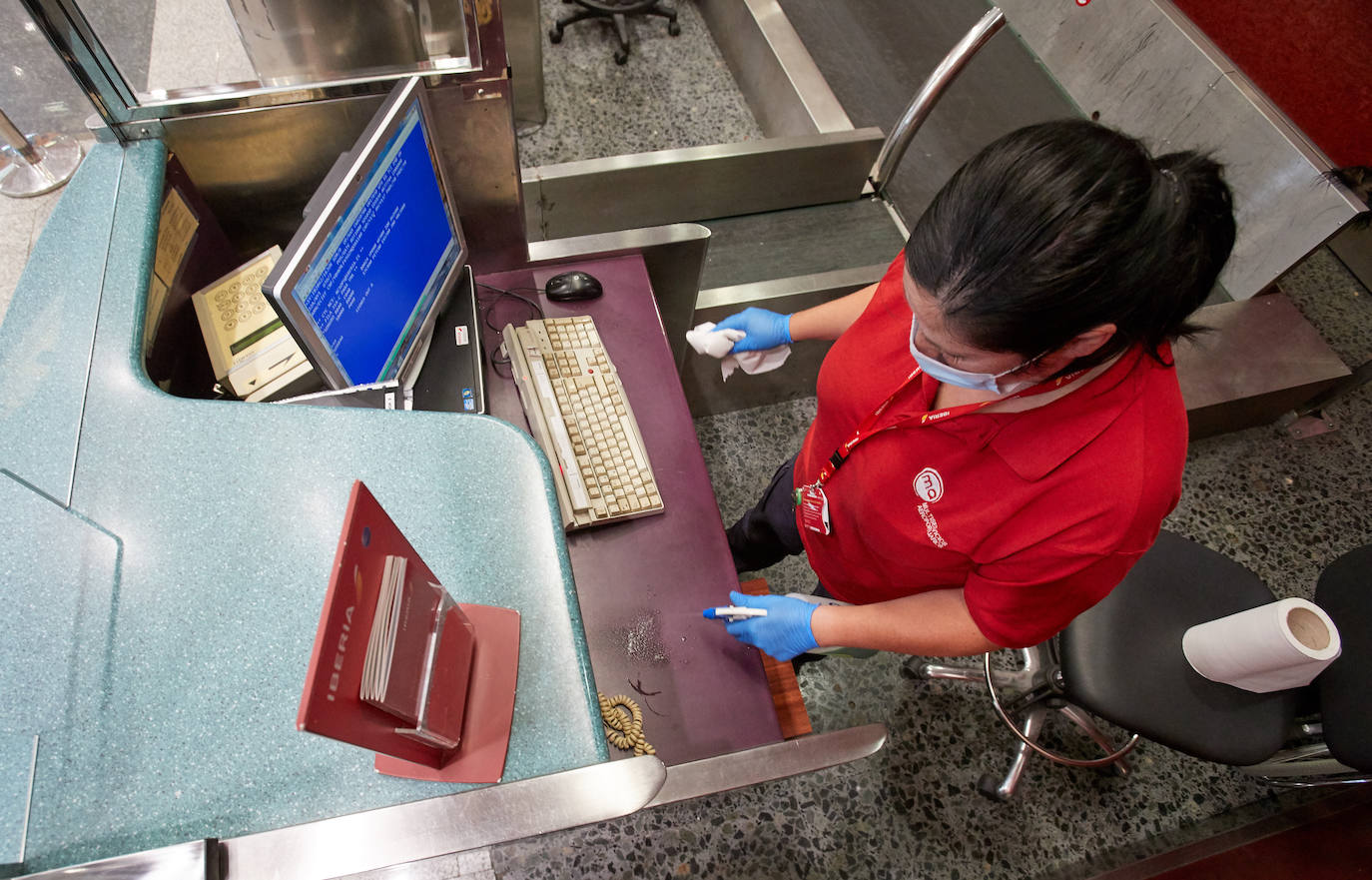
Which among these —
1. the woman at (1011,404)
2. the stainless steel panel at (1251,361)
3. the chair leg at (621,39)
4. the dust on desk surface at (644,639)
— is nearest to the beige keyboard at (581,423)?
the dust on desk surface at (644,639)

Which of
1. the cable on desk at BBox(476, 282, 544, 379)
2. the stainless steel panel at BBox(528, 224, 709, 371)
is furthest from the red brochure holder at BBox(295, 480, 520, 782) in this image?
the stainless steel panel at BBox(528, 224, 709, 371)

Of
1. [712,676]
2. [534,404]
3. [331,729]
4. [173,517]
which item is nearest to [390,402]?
[534,404]

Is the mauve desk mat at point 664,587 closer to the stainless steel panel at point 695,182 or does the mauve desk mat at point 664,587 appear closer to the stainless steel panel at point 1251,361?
the stainless steel panel at point 695,182

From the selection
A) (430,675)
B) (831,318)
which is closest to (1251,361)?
(831,318)

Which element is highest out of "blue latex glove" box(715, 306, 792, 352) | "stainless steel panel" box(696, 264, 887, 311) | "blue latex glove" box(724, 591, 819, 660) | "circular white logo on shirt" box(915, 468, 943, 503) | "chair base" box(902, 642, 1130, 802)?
"circular white logo on shirt" box(915, 468, 943, 503)

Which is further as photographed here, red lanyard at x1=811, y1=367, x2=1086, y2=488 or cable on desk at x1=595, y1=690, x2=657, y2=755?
cable on desk at x1=595, y1=690, x2=657, y2=755

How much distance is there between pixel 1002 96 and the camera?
264 cm

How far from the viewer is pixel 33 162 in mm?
1112

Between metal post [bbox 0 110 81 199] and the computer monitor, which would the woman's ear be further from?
metal post [bbox 0 110 81 199]

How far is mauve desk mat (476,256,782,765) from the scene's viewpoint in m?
1.21

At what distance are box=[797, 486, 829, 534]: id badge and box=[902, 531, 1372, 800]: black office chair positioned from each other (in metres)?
0.57

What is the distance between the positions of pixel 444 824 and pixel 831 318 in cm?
110

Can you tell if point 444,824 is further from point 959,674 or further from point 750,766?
point 959,674

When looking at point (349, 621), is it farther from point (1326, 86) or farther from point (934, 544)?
point (1326, 86)
